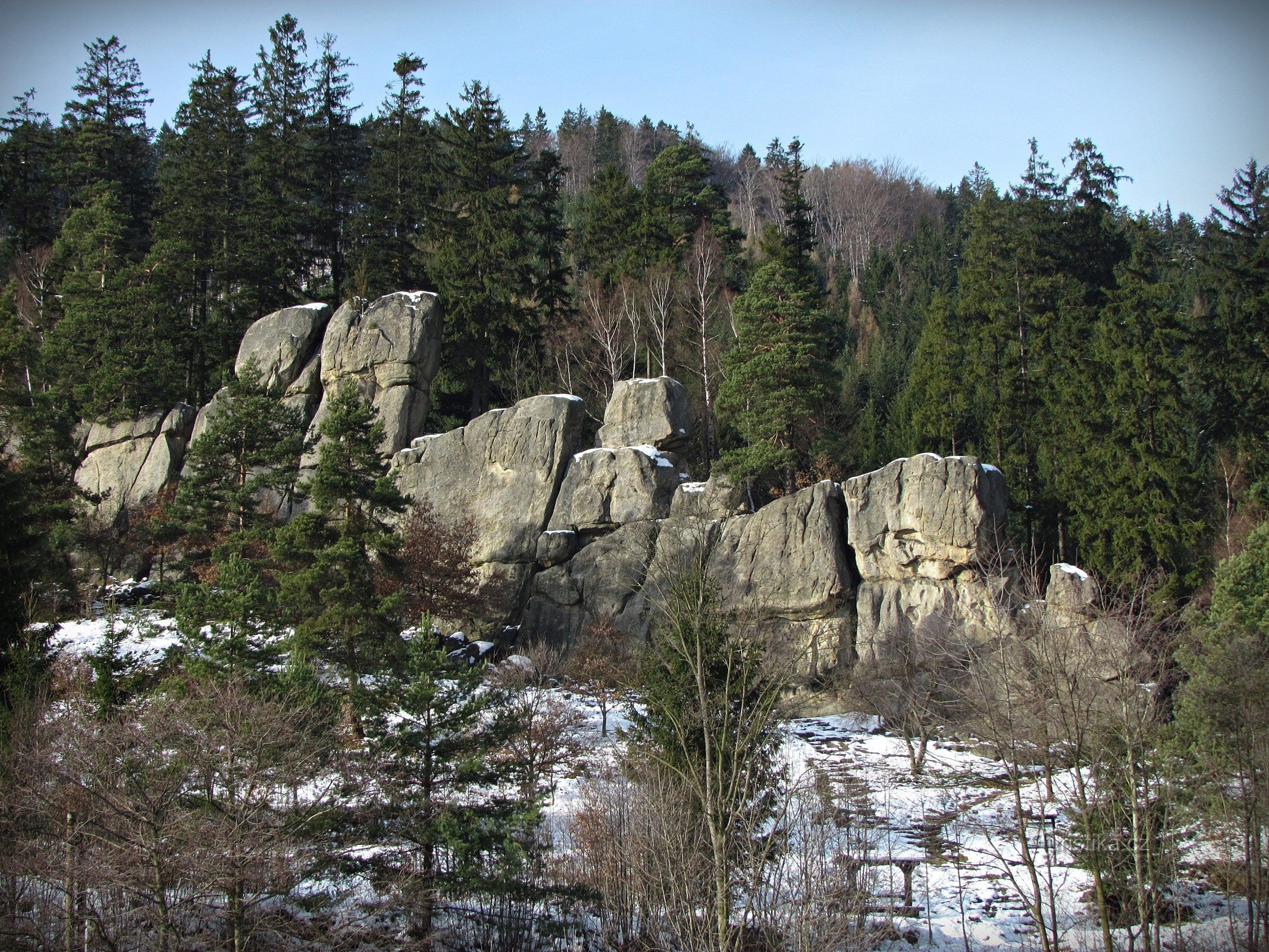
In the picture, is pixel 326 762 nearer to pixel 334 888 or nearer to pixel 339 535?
pixel 334 888

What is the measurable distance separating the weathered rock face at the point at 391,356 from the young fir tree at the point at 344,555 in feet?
40.2

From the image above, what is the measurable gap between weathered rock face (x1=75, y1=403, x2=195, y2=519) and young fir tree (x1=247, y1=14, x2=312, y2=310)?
646 centimetres

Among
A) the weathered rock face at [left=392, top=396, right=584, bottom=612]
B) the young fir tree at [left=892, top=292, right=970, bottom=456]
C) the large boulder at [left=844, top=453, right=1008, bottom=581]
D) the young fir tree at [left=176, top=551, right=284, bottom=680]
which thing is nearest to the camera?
the young fir tree at [left=176, top=551, right=284, bottom=680]

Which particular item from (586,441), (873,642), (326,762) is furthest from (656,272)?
(326,762)

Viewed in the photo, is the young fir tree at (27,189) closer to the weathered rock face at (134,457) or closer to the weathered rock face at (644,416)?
the weathered rock face at (134,457)

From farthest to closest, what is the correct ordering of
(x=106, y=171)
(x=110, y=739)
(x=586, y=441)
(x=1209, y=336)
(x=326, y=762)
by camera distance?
(x=106, y=171)
(x=586, y=441)
(x=1209, y=336)
(x=326, y=762)
(x=110, y=739)

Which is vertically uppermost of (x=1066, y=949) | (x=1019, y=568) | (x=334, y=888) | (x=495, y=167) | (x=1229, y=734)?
(x=495, y=167)

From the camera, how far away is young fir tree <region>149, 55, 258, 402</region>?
39500 mm

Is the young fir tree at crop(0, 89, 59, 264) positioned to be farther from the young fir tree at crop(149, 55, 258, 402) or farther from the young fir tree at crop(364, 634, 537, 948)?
the young fir tree at crop(364, 634, 537, 948)

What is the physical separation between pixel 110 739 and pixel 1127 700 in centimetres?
1516

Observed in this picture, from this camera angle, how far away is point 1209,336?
3319cm

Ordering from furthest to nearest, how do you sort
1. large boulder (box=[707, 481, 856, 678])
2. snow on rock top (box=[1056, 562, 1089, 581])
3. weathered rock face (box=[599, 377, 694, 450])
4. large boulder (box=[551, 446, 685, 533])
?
weathered rock face (box=[599, 377, 694, 450]) < large boulder (box=[551, 446, 685, 533]) < large boulder (box=[707, 481, 856, 678]) < snow on rock top (box=[1056, 562, 1089, 581])

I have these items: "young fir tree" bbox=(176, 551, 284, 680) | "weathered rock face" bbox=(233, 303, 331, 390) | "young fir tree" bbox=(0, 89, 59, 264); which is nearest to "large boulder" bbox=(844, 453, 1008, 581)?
"young fir tree" bbox=(176, 551, 284, 680)

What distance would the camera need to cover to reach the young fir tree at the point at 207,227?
39500 mm
